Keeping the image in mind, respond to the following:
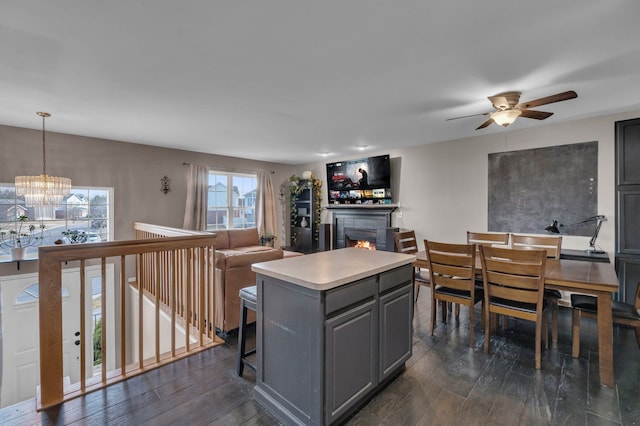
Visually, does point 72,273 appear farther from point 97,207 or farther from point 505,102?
point 505,102

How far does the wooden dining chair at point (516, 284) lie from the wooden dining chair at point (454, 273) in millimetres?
135

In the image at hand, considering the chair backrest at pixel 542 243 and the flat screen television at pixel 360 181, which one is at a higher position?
the flat screen television at pixel 360 181

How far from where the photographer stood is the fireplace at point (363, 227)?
18.9ft

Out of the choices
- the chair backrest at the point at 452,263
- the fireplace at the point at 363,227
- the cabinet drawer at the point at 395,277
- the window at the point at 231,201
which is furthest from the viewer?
the window at the point at 231,201

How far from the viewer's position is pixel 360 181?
6133mm

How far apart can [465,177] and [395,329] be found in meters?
3.62

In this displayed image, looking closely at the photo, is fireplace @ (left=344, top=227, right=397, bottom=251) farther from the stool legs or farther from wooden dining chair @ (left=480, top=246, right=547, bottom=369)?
the stool legs

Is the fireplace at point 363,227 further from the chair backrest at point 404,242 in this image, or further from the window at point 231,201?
the window at point 231,201

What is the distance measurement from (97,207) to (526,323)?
21.3 feet

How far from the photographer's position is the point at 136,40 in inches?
78.4

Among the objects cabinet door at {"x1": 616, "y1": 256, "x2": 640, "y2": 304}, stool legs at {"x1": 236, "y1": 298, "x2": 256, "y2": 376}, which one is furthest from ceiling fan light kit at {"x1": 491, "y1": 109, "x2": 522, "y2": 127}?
stool legs at {"x1": 236, "y1": 298, "x2": 256, "y2": 376}

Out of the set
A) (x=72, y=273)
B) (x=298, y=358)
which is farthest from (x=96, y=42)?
(x=72, y=273)

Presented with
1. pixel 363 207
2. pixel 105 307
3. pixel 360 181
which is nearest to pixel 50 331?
pixel 105 307

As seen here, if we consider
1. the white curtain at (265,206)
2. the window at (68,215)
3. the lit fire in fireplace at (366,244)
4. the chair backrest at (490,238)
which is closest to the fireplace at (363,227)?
the lit fire in fireplace at (366,244)
